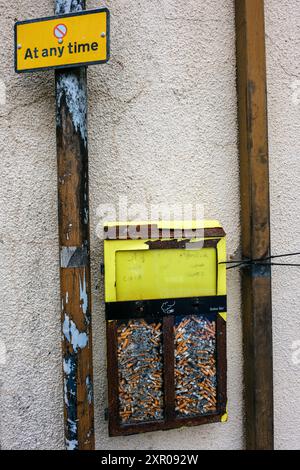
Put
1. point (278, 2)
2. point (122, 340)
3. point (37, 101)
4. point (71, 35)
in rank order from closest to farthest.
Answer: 1. point (71, 35)
2. point (122, 340)
3. point (37, 101)
4. point (278, 2)

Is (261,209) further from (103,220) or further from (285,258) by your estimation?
(103,220)

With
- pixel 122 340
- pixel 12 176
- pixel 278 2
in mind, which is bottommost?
pixel 122 340

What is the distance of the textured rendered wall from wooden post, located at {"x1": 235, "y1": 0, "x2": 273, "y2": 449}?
0.22ft

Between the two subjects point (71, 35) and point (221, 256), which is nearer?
point (71, 35)

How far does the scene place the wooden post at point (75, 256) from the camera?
1.28 meters

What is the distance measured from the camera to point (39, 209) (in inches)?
56.9

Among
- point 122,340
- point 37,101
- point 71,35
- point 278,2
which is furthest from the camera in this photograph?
point 278,2

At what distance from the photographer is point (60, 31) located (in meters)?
1.22

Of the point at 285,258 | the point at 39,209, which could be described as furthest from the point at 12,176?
the point at 285,258

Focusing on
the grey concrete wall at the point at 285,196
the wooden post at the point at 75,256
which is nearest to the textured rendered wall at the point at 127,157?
the grey concrete wall at the point at 285,196

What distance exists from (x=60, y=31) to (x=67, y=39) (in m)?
0.04

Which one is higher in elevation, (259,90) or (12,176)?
(259,90)

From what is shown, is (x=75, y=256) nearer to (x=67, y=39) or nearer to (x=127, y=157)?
(x=127, y=157)

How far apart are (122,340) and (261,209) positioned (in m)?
0.76
